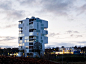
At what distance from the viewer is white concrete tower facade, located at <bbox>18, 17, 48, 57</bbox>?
269 ft

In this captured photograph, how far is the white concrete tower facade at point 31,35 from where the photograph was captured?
82137mm

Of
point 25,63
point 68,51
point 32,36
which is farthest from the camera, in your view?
point 68,51

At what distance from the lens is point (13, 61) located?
→ 49.6 feet

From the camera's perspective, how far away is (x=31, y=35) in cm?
8250

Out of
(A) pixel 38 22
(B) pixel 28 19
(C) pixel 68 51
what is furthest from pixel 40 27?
(C) pixel 68 51

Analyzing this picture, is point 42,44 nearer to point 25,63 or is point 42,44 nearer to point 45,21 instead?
point 45,21

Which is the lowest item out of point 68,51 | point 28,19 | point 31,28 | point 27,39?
point 68,51

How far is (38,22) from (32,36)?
8995 millimetres

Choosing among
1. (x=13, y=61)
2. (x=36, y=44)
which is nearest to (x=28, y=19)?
(x=36, y=44)

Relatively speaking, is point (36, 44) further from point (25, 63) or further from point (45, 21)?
point (25, 63)

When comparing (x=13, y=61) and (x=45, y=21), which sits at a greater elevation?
(x=45, y=21)

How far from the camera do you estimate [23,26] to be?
287 feet

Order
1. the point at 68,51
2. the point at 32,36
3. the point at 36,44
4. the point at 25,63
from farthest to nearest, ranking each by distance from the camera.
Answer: the point at 68,51 → the point at 32,36 → the point at 36,44 → the point at 25,63

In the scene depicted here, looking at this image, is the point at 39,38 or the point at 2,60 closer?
the point at 2,60
